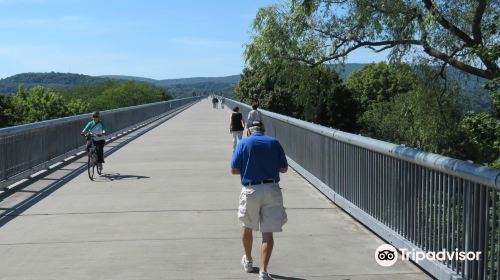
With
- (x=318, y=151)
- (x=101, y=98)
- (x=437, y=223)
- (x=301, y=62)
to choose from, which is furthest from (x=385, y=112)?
(x=101, y=98)

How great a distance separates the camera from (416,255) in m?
5.80

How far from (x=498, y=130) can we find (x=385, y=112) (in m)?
64.0

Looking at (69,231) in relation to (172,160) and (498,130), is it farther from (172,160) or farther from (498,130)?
(498,130)

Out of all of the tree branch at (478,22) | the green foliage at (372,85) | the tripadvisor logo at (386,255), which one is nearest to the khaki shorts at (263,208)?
the tripadvisor logo at (386,255)

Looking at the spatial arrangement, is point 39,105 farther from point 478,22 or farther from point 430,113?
point 478,22

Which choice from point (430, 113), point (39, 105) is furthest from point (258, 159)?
point (39, 105)

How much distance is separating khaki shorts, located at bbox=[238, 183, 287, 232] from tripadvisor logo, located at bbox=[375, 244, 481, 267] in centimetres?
121

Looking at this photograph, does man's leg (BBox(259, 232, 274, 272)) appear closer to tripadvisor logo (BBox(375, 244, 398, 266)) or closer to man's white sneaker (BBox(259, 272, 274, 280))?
man's white sneaker (BBox(259, 272, 274, 280))

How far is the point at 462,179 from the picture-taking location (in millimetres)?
4867

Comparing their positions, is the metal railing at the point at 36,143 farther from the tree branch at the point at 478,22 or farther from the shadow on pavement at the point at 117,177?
the tree branch at the point at 478,22

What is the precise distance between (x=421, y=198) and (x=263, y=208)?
59.4 inches

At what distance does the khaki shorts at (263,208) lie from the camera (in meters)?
5.49

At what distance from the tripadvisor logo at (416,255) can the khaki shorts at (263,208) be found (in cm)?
121

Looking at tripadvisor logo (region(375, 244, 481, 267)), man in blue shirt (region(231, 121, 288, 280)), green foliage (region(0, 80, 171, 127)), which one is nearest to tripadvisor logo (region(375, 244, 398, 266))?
tripadvisor logo (region(375, 244, 481, 267))
